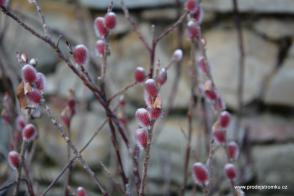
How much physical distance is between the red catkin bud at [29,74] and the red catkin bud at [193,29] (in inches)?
13.3

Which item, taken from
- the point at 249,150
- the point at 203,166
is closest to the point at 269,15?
the point at 249,150

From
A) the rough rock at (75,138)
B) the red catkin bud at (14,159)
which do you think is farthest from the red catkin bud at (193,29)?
the rough rock at (75,138)

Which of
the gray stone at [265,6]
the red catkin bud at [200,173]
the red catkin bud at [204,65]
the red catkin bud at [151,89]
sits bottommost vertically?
the red catkin bud at [200,173]

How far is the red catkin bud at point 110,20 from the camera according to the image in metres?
0.81

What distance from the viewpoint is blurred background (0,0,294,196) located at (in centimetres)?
194

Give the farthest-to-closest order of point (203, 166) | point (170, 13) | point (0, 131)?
1. point (170, 13)
2. point (0, 131)
3. point (203, 166)

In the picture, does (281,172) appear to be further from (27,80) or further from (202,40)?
(27,80)

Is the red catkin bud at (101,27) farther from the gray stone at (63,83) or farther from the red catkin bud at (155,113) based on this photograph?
the gray stone at (63,83)

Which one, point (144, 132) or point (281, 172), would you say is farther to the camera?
point (281, 172)

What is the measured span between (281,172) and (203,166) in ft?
3.84

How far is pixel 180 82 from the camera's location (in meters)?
2.08

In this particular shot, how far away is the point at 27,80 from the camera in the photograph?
0.73m

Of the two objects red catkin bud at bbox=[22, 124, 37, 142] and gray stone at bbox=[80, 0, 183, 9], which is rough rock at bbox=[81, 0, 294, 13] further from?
red catkin bud at bbox=[22, 124, 37, 142]

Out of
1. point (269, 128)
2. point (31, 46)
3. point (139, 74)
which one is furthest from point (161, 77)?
point (31, 46)
